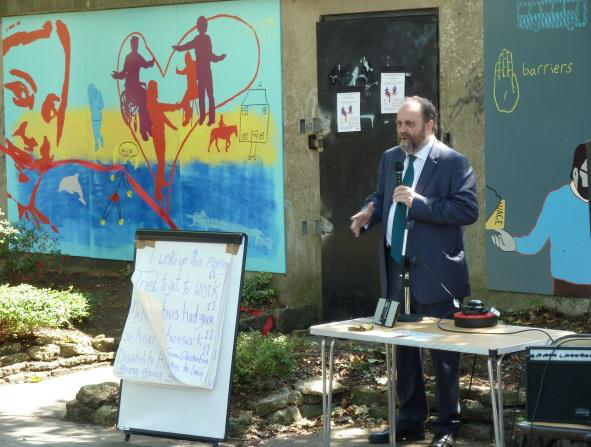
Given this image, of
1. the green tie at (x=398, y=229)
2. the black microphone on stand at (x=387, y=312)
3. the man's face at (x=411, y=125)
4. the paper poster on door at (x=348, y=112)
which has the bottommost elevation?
the black microphone on stand at (x=387, y=312)

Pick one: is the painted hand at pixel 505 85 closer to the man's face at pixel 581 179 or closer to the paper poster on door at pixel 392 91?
the man's face at pixel 581 179

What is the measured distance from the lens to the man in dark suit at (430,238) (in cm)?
680

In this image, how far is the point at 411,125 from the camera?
22.6ft

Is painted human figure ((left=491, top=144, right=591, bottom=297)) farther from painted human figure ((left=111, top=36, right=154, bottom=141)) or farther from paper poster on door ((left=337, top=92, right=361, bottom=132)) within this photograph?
painted human figure ((left=111, top=36, right=154, bottom=141))

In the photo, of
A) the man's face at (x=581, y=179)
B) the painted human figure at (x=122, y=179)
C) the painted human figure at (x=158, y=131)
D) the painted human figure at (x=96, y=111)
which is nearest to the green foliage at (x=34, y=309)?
the painted human figure at (x=158, y=131)

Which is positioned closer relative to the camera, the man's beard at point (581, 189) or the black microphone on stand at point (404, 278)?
the black microphone on stand at point (404, 278)

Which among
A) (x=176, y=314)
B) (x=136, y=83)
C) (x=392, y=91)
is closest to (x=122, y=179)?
(x=136, y=83)

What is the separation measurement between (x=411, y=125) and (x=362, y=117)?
346cm

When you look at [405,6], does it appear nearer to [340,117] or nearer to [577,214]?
[340,117]

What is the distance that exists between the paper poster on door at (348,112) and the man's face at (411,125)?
3.43 metres

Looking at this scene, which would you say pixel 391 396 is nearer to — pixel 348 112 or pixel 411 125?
pixel 411 125

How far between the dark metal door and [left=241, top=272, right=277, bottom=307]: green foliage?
0.57 meters

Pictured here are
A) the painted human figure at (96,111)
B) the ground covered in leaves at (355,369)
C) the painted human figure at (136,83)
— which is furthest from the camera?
the painted human figure at (96,111)

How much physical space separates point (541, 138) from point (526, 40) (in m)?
0.80
